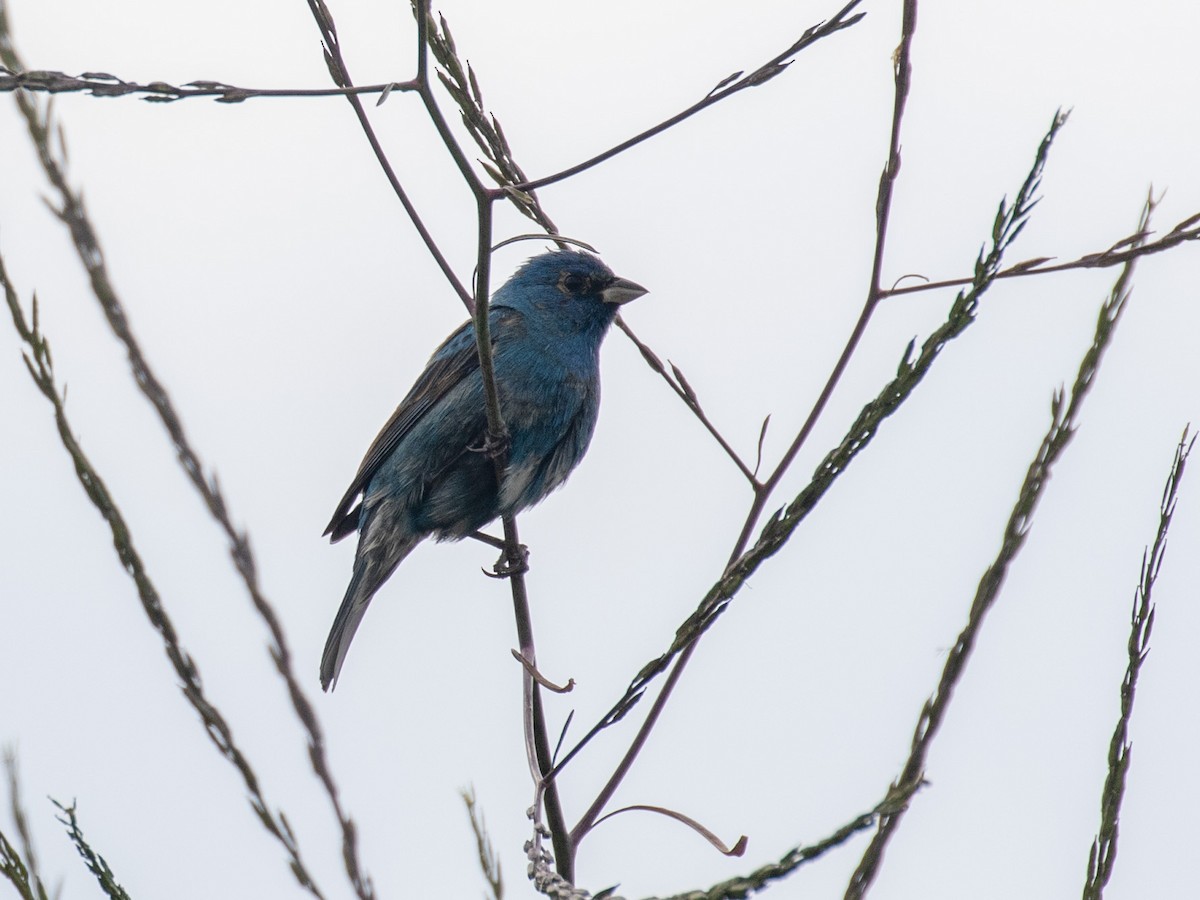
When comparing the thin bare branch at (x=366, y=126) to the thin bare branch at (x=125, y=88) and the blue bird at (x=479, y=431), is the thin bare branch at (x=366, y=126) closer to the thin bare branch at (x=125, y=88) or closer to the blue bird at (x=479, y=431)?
the thin bare branch at (x=125, y=88)

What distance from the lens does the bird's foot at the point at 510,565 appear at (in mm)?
3320

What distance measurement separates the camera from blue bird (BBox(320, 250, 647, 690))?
236 inches

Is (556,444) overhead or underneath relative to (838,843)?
overhead

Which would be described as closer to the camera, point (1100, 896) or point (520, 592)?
point (1100, 896)

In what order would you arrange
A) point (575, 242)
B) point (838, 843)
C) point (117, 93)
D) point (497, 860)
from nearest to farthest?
point (838, 843), point (117, 93), point (497, 860), point (575, 242)

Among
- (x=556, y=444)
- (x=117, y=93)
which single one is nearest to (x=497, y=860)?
(x=117, y=93)

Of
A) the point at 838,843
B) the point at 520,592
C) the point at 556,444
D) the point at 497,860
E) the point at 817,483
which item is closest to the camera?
the point at 838,843

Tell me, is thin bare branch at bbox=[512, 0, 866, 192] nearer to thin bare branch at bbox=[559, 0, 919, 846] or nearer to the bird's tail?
thin bare branch at bbox=[559, 0, 919, 846]

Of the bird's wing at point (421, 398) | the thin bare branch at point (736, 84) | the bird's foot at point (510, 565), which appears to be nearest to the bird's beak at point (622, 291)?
the bird's wing at point (421, 398)

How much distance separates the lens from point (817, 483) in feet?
5.56

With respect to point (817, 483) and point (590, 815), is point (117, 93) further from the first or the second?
point (590, 815)

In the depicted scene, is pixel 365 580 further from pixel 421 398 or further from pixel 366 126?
pixel 366 126

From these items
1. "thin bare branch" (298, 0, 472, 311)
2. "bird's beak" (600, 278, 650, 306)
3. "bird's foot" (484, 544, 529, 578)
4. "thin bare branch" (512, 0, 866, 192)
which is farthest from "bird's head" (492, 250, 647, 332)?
"thin bare branch" (512, 0, 866, 192)

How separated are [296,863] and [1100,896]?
1.02 meters
